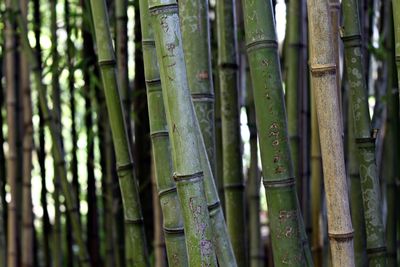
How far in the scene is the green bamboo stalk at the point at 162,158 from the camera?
939mm

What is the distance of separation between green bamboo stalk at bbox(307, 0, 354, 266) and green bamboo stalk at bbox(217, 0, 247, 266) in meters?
0.34

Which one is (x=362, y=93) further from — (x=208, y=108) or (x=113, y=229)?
(x=113, y=229)

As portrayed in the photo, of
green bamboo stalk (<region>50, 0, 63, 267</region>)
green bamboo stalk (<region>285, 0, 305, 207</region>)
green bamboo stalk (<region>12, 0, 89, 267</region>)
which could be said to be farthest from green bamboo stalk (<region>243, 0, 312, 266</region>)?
green bamboo stalk (<region>50, 0, 63, 267</region>)

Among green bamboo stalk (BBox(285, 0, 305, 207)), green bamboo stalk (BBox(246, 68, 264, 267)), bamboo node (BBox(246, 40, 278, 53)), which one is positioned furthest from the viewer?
green bamboo stalk (BBox(246, 68, 264, 267))

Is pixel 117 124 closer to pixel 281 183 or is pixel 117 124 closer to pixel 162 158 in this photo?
pixel 162 158

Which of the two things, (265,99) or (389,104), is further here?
(389,104)

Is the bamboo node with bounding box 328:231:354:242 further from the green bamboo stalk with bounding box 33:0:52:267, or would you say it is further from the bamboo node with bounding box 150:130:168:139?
the green bamboo stalk with bounding box 33:0:52:267

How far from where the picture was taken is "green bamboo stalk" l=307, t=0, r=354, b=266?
85 cm

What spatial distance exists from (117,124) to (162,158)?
0.15m

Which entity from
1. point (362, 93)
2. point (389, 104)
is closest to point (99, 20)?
point (362, 93)

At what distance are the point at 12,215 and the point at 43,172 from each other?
167 mm

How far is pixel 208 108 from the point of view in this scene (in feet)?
3.37

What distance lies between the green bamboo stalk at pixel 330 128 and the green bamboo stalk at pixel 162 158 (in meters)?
0.20

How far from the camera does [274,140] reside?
0.94 m
